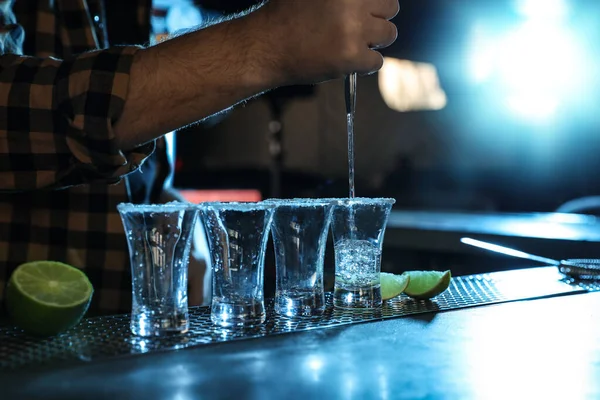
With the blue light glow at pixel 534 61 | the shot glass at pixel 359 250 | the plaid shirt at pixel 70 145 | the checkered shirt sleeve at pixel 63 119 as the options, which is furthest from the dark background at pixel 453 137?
the shot glass at pixel 359 250

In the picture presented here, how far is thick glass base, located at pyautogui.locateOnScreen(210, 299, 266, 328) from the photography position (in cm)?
91

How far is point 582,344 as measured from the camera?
0.84m

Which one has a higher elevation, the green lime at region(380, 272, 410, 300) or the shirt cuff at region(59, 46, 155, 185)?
the shirt cuff at region(59, 46, 155, 185)

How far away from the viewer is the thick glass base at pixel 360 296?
3.35 ft

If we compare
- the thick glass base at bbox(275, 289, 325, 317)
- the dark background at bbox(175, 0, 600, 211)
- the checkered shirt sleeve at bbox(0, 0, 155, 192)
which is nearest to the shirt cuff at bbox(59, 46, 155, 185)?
the checkered shirt sleeve at bbox(0, 0, 155, 192)

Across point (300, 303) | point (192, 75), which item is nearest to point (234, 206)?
point (300, 303)

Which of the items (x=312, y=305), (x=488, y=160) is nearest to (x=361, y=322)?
(x=312, y=305)

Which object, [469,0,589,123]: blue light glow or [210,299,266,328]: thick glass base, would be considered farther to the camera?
[469,0,589,123]: blue light glow

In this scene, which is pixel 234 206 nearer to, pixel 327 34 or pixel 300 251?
pixel 300 251

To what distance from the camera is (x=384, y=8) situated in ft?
3.34

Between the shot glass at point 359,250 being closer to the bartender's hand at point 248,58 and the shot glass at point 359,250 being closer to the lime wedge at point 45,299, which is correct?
the bartender's hand at point 248,58

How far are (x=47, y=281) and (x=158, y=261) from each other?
0.14 metres

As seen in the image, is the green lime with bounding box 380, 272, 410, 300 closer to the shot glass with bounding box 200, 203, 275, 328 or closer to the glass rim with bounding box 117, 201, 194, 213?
the shot glass with bounding box 200, 203, 275, 328

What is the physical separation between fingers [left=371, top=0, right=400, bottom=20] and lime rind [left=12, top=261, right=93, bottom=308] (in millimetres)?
523
